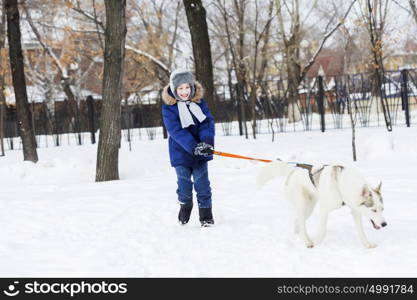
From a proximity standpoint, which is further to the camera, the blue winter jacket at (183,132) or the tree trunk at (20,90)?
the tree trunk at (20,90)

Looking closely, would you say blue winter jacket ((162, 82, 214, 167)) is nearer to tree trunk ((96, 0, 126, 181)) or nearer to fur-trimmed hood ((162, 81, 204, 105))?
fur-trimmed hood ((162, 81, 204, 105))

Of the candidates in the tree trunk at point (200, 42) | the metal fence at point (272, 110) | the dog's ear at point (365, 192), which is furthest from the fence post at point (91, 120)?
the dog's ear at point (365, 192)

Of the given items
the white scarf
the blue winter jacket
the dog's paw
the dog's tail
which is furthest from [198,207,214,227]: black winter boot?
the dog's paw

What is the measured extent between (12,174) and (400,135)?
8.17m

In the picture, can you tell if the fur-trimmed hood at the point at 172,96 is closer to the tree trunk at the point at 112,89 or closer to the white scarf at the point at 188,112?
the white scarf at the point at 188,112

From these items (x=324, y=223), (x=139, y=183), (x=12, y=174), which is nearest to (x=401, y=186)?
(x=324, y=223)

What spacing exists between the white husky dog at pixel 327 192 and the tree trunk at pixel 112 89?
18.0 ft

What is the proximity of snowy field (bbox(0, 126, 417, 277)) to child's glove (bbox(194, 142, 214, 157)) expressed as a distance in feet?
2.49

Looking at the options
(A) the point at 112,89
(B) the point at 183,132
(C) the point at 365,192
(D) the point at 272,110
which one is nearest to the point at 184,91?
(B) the point at 183,132

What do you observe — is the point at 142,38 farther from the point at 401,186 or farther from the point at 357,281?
the point at 357,281

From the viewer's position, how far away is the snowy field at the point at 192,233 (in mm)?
4066

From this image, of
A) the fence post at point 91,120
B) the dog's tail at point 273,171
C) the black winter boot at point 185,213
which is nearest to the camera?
the dog's tail at point 273,171

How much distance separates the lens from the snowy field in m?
4.07

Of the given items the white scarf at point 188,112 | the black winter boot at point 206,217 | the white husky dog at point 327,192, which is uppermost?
the white scarf at point 188,112
